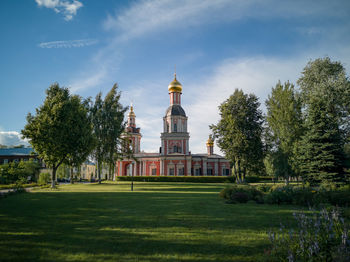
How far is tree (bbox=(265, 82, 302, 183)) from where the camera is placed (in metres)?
27.3

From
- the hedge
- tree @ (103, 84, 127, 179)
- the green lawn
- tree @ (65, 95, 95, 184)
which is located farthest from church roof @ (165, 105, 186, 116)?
the green lawn

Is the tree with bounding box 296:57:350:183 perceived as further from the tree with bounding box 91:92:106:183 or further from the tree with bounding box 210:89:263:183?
the tree with bounding box 91:92:106:183

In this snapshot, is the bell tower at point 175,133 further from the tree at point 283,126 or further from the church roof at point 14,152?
the church roof at point 14,152

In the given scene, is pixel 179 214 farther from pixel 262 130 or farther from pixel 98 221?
pixel 262 130

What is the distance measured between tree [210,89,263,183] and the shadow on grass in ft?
63.6

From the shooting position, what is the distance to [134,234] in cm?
625

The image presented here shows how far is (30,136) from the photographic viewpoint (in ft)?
78.0

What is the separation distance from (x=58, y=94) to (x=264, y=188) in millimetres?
22924

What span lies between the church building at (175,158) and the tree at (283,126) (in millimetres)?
21496

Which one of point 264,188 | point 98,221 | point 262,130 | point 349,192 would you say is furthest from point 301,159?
point 98,221

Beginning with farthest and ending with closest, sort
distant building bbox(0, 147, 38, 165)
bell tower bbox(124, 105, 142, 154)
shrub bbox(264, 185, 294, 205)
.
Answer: bell tower bbox(124, 105, 142, 154), distant building bbox(0, 147, 38, 165), shrub bbox(264, 185, 294, 205)

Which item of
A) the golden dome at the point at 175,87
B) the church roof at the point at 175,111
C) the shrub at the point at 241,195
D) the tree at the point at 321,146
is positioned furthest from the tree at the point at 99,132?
the tree at the point at 321,146

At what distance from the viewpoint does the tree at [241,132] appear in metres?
28.4

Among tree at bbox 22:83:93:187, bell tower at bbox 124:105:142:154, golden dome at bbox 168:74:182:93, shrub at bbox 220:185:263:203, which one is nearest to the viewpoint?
shrub at bbox 220:185:263:203
